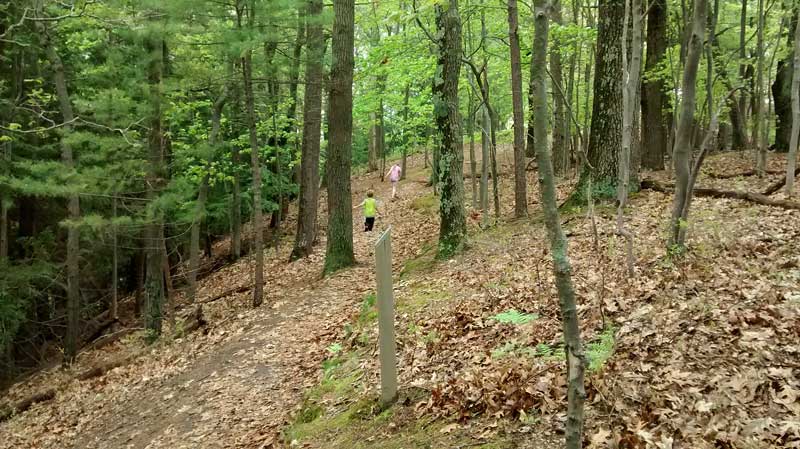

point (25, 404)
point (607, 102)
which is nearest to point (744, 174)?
point (607, 102)

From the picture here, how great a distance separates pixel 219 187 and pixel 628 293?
56.4 ft

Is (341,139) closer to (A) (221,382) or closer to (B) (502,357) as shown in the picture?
(A) (221,382)

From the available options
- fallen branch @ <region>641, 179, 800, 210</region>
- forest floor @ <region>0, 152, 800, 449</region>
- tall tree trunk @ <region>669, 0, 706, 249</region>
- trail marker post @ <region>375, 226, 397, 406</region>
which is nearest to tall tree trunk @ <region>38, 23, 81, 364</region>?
forest floor @ <region>0, 152, 800, 449</region>

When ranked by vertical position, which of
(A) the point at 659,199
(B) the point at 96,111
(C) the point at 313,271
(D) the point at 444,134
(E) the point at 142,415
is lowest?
(E) the point at 142,415

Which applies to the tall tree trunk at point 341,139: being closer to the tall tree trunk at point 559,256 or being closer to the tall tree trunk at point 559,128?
the tall tree trunk at point 559,128

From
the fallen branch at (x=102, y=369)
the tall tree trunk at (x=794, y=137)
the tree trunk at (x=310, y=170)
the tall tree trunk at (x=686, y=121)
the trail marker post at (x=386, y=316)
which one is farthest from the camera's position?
the tree trunk at (x=310, y=170)

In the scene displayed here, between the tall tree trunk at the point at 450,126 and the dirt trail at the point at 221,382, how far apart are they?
2.02 meters

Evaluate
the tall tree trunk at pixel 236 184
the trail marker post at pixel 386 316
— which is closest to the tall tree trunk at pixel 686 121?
the trail marker post at pixel 386 316

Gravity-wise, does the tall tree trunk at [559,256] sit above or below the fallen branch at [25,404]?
above

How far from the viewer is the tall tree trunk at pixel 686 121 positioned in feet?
17.0

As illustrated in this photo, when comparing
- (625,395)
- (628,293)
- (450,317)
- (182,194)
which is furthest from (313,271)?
(625,395)

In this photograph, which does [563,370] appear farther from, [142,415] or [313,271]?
[313,271]

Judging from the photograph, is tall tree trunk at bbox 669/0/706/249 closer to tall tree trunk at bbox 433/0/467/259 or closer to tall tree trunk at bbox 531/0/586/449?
tall tree trunk at bbox 531/0/586/449

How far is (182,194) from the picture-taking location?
439 inches
